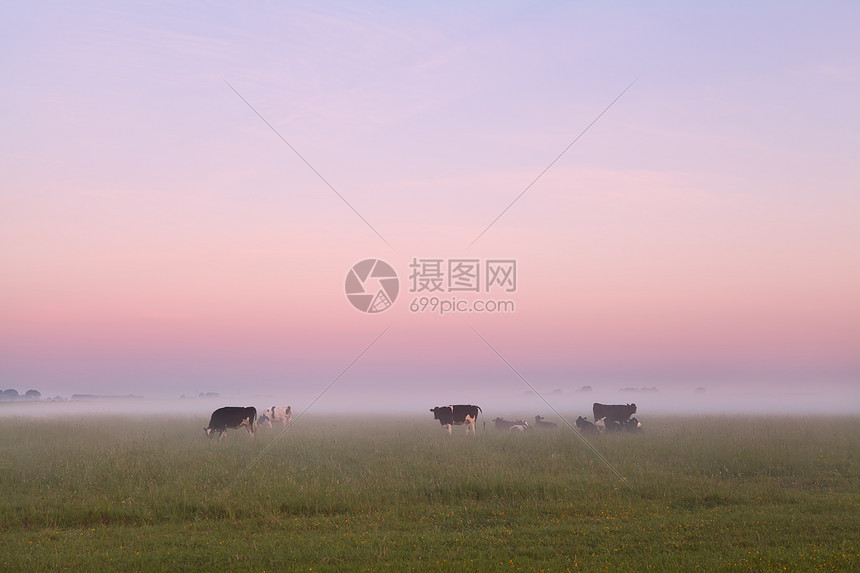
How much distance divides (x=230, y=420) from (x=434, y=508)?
785 inches

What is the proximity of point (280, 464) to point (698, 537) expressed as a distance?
1159 cm

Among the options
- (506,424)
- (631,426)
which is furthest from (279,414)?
(631,426)

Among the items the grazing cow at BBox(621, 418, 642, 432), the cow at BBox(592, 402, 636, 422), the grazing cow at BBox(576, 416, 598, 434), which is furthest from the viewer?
the cow at BBox(592, 402, 636, 422)

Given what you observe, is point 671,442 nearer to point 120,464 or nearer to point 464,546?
point 464,546

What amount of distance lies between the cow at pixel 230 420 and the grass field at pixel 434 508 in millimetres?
8024

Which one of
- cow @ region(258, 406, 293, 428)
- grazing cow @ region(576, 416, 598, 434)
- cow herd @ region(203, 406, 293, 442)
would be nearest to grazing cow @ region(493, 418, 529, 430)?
grazing cow @ region(576, 416, 598, 434)

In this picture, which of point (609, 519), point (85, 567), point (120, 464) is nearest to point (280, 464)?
point (120, 464)

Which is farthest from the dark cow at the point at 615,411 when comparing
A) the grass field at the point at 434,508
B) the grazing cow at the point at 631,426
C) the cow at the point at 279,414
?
the cow at the point at 279,414

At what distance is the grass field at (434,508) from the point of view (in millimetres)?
10266

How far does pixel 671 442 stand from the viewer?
23.2 metres

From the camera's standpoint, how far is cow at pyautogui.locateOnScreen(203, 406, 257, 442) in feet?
99.9

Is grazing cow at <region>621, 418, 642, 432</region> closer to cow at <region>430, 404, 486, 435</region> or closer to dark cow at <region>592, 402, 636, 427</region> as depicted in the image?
dark cow at <region>592, 402, 636, 427</region>

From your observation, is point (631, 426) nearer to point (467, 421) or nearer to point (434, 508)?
point (467, 421)

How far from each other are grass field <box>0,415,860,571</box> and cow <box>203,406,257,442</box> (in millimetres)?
8024
